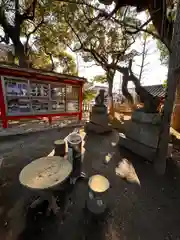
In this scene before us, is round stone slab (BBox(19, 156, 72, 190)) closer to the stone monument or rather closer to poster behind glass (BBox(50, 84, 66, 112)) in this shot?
the stone monument

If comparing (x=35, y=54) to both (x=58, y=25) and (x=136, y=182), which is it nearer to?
(x=58, y=25)

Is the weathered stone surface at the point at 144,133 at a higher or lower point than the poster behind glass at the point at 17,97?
lower

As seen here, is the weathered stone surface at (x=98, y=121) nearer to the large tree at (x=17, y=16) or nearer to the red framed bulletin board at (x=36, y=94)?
the red framed bulletin board at (x=36, y=94)

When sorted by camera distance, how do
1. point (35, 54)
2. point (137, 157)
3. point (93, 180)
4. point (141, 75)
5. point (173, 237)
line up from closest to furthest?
point (173, 237), point (93, 180), point (137, 157), point (35, 54), point (141, 75)

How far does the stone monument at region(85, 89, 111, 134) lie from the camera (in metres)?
6.18

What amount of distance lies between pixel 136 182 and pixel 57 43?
10.7 m

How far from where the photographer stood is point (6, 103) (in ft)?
16.5

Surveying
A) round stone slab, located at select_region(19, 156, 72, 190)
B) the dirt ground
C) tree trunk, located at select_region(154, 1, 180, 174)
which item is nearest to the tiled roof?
tree trunk, located at select_region(154, 1, 180, 174)

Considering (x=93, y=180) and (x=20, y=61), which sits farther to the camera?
(x=20, y=61)

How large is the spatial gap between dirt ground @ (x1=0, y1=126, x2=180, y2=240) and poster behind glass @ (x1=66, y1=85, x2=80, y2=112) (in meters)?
4.07

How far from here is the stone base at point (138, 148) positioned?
12.0ft

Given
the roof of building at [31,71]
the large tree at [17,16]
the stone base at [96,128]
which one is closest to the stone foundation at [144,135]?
the stone base at [96,128]

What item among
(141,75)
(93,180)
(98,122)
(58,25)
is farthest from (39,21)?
(141,75)

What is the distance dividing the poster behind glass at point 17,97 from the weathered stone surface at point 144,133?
4.59 metres
